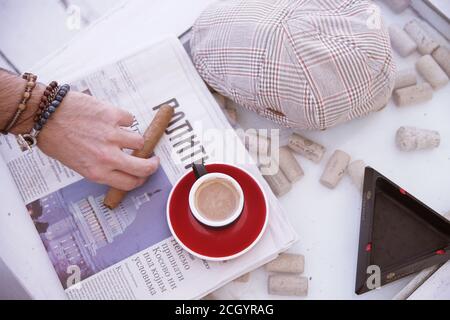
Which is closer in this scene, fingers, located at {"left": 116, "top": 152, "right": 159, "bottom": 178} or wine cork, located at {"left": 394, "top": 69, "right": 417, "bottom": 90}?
fingers, located at {"left": 116, "top": 152, "right": 159, "bottom": 178}

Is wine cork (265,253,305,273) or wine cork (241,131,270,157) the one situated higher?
wine cork (241,131,270,157)

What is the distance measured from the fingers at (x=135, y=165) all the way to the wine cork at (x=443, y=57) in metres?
0.59

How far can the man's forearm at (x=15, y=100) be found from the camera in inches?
24.4

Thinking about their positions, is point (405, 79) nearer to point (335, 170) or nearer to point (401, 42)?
point (401, 42)

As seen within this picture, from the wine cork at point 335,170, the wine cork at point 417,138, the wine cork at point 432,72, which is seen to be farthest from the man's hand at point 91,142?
the wine cork at point 432,72

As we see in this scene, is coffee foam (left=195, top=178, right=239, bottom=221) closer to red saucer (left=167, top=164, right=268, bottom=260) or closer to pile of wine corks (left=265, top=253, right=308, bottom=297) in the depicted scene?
red saucer (left=167, top=164, right=268, bottom=260)

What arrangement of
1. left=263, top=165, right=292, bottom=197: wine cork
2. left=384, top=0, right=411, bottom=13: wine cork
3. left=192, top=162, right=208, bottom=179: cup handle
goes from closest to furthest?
left=192, top=162, right=208, bottom=179: cup handle, left=263, top=165, right=292, bottom=197: wine cork, left=384, top=0, right=411, bottom=13: wine cork

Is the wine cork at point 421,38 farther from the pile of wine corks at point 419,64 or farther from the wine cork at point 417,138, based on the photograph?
the wine cork at point 417,138

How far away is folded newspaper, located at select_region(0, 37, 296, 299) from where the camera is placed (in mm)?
663

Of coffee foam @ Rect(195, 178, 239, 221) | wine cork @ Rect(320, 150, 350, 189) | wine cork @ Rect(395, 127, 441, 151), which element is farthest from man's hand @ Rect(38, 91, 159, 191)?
wine cork @ Rect(395, 127, 441, 151)

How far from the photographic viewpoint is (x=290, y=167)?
29.2 inches

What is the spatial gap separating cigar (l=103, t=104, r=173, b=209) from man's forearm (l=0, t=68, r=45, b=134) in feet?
0.55

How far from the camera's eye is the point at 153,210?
69cm
